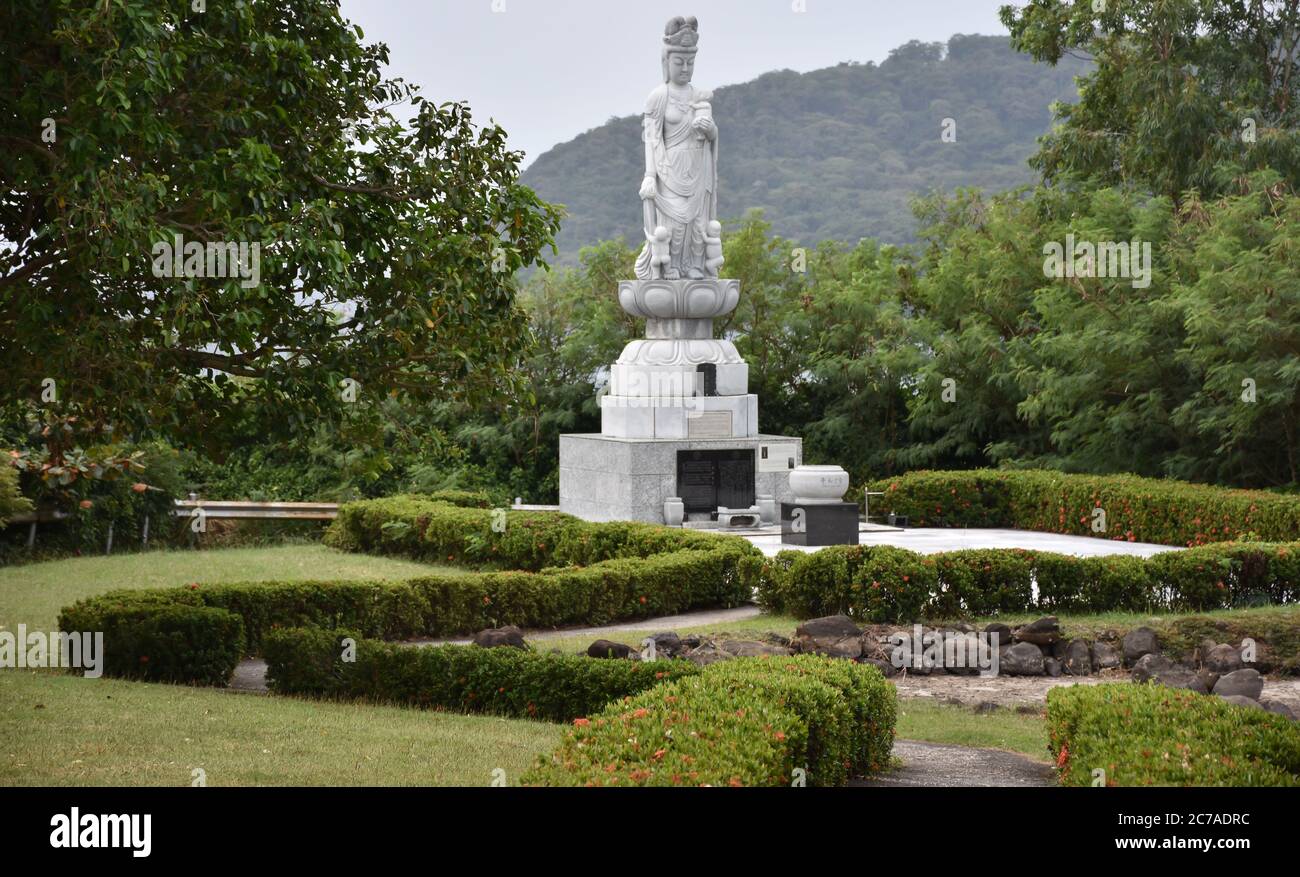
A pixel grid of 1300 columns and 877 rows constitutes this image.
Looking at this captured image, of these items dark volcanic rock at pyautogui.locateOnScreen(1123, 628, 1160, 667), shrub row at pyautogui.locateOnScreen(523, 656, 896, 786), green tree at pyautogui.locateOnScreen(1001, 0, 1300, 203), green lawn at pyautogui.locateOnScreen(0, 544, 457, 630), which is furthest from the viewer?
green tree at pyautogui.locateOnScreen(1001, 0, 1300, 203)

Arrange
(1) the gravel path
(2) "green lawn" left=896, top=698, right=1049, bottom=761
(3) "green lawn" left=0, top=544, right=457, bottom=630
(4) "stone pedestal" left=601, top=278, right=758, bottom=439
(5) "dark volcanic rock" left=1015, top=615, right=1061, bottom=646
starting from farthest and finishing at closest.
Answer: (4) "stone pedestal" left=601, top=278, right=758, bottom=439 → (3) "green lawn" left=0, top=544, right=457, bottom=630 → (5) "dark volcanic rock" left=1015, top=615, right=1061, bottom=646 → (2) "green lawn" left=896, top=698, right=1049, bottom=761 → (1) the gravel path

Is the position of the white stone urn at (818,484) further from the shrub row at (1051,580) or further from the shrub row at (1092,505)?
the shrub row at (1051,580)

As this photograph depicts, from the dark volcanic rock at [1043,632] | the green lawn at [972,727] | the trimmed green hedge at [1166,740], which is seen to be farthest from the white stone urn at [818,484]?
the trimmed green hedge at [1166,740]

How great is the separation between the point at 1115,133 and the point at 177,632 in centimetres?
2183

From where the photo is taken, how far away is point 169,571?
61.7ft

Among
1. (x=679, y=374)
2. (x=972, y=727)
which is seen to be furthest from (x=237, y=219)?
(x=679, y=374)

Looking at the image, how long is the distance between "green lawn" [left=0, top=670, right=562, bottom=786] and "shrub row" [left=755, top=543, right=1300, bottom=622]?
219 inches

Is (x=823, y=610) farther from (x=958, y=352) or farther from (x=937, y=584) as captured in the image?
(x=958, y=352)

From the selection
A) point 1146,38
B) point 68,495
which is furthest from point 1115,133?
point 68,495

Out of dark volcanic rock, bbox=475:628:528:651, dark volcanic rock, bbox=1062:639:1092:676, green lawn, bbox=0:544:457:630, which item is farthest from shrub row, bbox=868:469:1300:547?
dark volcanic rock, bbox=475:628:528:651

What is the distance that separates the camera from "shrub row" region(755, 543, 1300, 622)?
1440 cm

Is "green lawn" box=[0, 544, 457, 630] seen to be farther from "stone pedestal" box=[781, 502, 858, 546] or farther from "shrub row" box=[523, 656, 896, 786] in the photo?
"shrub row" box=[523, 656, 896, 786]

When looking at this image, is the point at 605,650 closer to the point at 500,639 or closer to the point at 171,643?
the point at 500,639

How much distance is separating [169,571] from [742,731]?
Answer: 13578 millimetres
